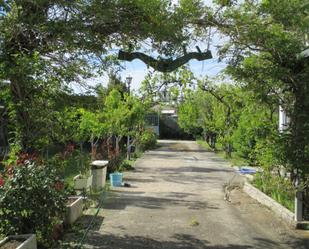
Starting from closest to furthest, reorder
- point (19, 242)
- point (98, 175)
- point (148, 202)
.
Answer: point (19, 242)
point (148, 202)
point (98, 175)

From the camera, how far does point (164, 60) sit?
8.19 meters

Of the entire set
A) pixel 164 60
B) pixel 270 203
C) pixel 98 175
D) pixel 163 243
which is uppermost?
pixel 164 60

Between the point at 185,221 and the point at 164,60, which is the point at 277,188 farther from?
the point at 164,60

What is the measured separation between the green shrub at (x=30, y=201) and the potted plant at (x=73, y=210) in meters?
1.57

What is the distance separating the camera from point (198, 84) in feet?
77.4

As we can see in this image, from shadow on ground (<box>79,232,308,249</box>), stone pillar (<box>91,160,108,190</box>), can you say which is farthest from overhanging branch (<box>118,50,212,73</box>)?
stone pillar (<box>91,160,108,190</box>)

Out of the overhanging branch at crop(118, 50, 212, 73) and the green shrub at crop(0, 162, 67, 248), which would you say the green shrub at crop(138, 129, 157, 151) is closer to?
the overhanging branch at crop(118, 50, 212, 73)

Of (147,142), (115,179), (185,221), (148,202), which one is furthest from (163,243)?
(147,142)

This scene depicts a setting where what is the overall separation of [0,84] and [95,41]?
70.5 inches

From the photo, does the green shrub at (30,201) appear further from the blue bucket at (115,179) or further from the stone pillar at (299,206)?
the blue bucket at (115,179)

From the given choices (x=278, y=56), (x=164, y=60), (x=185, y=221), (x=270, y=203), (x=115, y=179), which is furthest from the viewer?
(x=115, y=179)

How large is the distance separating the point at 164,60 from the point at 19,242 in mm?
3646

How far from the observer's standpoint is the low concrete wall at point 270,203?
9937 millimetres

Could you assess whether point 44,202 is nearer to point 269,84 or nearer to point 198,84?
point 269,84
